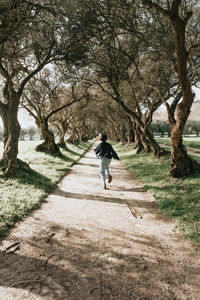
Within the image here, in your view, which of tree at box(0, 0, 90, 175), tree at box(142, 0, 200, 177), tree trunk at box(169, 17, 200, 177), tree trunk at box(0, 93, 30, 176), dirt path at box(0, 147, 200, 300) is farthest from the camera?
tree trunk at box(0, 93, 30, 176)

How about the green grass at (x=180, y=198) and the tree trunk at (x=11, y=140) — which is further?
the tree trunk at (x=11, y=140)

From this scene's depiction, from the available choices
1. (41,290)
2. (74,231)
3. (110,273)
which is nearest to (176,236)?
(110,273)

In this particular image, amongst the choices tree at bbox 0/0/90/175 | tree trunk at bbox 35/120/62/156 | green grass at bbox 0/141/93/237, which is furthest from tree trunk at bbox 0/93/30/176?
tree trunk at bbox 35/120/62/156

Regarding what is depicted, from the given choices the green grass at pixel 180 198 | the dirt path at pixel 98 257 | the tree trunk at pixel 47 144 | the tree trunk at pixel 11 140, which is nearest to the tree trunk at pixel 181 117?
the green grass at pixel 180 198

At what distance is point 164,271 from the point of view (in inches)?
115

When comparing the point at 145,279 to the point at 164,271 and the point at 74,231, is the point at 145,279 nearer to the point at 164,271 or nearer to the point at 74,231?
the point at 164,271

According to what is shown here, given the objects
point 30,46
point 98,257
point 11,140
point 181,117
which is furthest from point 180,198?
point 30,46

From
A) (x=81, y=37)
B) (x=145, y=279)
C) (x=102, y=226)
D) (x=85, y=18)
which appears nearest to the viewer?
(x=145, y=279)

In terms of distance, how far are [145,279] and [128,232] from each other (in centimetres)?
135

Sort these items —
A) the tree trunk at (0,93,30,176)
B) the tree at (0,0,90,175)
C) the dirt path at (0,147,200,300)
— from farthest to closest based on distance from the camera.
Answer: the tree trunk at (0,93,30,176) < the tree at (0,0,90,175) < the dirt path at (0,147,200,300)

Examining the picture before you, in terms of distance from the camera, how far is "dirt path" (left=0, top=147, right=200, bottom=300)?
8.43 ft

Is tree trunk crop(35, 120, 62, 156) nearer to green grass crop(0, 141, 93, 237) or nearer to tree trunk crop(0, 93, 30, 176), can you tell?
green grass crop(0, 141, 93, 237)

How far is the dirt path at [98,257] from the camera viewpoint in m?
2.57

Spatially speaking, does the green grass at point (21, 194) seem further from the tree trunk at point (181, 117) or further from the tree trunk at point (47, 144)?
the tree trunk at point (47, 144)
